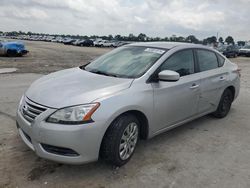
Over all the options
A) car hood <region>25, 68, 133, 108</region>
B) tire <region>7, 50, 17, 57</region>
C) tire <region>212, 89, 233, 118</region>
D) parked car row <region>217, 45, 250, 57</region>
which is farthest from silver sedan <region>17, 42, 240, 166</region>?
parked car row <region>217, 45, 250, 57</region>

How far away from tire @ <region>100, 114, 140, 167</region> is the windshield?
0.72 metres

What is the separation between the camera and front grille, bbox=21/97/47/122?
3094 millimetres

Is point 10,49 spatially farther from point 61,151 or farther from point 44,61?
point 61,151

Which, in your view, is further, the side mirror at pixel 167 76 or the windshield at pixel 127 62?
the windshield at pixel 127 62

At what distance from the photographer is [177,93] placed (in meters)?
4.07

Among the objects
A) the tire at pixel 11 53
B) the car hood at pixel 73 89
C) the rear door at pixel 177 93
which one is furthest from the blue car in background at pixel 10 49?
the rear door at pixel 177 93

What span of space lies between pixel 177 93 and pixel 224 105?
2.04 metres

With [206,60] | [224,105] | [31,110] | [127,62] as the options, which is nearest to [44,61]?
[224,105]

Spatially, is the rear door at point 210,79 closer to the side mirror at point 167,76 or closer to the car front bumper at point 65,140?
the side mirror at point 167,76

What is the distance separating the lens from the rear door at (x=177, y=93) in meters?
3.80

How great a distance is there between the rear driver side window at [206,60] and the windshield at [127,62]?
1.02 m

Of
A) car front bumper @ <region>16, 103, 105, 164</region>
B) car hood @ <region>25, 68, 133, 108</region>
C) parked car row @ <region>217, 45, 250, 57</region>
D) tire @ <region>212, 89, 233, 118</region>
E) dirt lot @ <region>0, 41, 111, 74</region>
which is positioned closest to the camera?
car front bumper @ <region>16, 103, 105, 164</region>

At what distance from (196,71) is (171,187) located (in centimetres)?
225

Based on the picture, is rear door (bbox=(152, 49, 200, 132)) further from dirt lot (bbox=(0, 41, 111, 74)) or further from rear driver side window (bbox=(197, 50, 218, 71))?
dirt lot (bbox=(0, 41, 111, 74))
